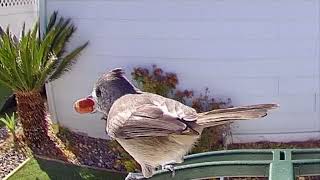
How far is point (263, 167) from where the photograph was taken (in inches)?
86.6

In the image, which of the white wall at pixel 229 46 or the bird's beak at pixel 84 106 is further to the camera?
the white wall at pixel 229 46

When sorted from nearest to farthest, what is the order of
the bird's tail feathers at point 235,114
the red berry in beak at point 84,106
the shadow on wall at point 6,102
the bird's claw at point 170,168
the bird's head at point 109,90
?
the bird's tail feathers at point 235,114 < the bird's claw at point 170,168 < the red berry in beak at point 84,106 < the bird's head at point 109,90 < the shadow on wall at point 6,102

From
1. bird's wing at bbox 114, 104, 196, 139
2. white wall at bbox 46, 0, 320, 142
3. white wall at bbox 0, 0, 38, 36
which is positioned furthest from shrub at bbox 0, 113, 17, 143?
bird's wing at bbox 114, 104, 196, 139

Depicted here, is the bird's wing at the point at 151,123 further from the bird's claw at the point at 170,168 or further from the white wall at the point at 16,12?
the white wall at the point at 16,12

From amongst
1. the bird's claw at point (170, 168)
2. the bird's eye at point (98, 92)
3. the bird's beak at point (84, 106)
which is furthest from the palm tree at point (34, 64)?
the bird's claw at point (170, 168)

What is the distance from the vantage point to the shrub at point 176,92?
19.6ft

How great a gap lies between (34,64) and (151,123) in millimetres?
3770

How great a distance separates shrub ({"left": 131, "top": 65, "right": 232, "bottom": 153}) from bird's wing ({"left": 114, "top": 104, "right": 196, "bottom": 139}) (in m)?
3.28

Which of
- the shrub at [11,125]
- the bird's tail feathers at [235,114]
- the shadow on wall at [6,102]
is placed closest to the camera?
the bird's tail feathers at [235,114]

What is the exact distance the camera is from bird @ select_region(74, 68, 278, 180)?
241 cm

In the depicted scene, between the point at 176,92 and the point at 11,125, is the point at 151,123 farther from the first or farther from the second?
the point at 11,125

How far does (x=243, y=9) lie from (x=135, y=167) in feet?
6.00

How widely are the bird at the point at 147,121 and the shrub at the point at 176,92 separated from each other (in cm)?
313

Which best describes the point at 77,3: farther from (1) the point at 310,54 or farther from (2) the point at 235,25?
(1) the point at 310,54
